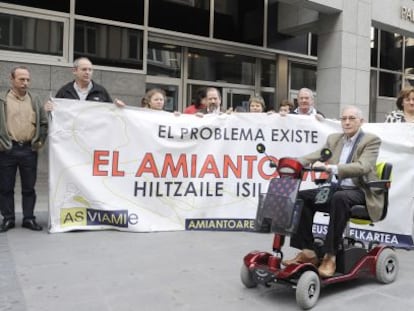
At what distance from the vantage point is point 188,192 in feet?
20.8

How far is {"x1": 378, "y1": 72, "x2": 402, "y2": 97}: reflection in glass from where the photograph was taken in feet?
55.8

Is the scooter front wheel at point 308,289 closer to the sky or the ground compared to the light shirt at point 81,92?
closer to the ground

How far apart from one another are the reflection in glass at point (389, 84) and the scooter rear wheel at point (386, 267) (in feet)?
44.1

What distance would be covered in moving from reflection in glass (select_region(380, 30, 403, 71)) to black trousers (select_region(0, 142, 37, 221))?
1379 cm

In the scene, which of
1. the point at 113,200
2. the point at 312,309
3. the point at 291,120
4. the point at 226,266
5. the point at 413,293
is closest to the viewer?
the point at 312,309

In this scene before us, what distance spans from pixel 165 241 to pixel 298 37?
10642 mm

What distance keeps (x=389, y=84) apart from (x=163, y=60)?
28.1 feet

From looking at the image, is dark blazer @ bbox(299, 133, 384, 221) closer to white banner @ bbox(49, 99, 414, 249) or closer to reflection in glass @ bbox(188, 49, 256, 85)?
white banner @ bbox(49, 99, 414, 249)

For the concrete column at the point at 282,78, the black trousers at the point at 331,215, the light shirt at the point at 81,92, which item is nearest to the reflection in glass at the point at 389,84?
the concrete column at the point at 282,78

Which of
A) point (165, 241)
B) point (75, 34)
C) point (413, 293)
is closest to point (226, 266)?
point (165, 241)

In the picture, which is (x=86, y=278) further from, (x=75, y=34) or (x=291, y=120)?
(x=75, y=34)

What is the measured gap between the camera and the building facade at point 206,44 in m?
10.5

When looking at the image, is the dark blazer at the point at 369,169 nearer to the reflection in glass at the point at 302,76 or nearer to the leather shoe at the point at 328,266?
the leather shoe at the point at 328,266

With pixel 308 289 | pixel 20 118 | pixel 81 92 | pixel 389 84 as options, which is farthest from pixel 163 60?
pixel 308 289
